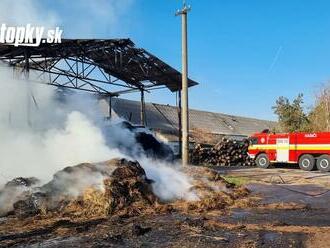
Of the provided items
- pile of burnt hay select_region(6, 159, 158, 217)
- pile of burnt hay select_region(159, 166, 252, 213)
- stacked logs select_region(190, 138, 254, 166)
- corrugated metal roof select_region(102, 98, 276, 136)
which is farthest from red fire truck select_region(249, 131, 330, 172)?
pile of burnt hay select_region(6, 159, 158, 217)

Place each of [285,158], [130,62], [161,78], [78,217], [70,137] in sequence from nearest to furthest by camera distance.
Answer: [78,217] < [70,137] < [130,62] < [161,78] < [285,158]

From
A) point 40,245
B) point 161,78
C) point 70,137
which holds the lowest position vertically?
point 40,245

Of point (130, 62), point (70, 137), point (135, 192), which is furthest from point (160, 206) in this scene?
point (130, 62)

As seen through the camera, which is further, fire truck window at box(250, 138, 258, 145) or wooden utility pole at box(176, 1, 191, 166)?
fire truck window at box(250, 138, 258, 145)

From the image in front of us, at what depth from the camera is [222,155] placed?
34.5m

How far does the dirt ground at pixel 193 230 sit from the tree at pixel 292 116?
32.0m

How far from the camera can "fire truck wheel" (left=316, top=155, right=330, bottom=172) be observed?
28141mm

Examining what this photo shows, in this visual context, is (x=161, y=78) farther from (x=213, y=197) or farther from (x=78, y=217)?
(x=78, y=217)

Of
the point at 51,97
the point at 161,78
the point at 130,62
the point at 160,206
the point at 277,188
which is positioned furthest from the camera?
the point at 161,78

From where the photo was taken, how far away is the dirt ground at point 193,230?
7535 mm

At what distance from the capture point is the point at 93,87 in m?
27.6

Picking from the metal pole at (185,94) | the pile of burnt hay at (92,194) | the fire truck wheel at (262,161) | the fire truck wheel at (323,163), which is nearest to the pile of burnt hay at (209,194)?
the pile of burnt hay at (92,194)

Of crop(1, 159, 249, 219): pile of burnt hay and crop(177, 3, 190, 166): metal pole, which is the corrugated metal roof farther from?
crop(1, 159, 249, 219): pile of burnt hay

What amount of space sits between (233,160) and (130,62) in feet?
44.4
